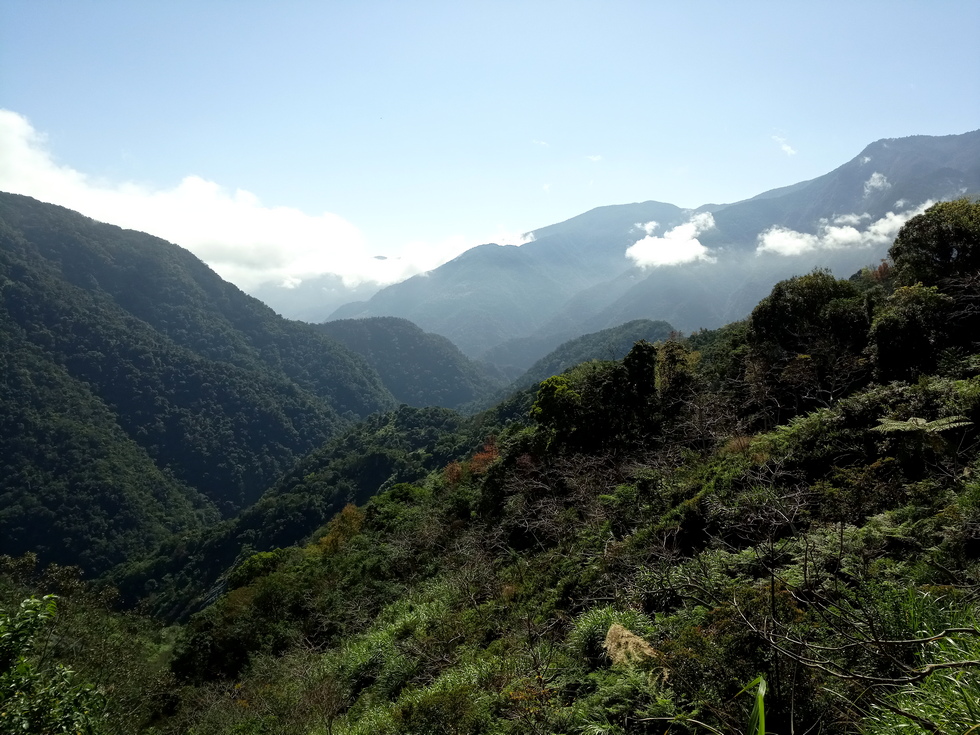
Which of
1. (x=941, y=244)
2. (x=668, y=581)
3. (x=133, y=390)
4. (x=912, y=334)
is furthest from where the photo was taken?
(x=133, y=390)

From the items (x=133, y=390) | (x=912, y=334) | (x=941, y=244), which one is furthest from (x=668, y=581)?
(x=133, y=390)

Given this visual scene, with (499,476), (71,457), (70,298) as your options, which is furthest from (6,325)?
(499,476)

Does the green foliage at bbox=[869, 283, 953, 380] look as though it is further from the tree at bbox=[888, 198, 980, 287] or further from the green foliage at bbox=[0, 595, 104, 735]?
the green foliage at bbox=[0, 595, 104, 735]

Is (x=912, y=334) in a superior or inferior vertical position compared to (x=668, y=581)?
superior

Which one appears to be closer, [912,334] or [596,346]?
[912,334]

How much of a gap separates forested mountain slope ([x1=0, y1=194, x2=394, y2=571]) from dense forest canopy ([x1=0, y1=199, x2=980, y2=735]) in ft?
224

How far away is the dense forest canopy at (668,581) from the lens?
3.38 meters

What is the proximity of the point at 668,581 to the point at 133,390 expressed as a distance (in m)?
125

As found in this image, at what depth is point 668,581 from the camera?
20.1ft

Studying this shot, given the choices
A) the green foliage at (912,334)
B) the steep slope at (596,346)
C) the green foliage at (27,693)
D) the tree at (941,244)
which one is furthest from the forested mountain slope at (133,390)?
the tree at (941,244)

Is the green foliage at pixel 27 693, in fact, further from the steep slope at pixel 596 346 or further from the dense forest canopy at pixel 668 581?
the steep slope at pixel 596 346

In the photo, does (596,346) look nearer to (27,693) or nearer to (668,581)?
(668,581)

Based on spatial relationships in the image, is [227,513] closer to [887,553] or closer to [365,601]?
[365,601]

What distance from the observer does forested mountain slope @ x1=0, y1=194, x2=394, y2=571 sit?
7388cm
